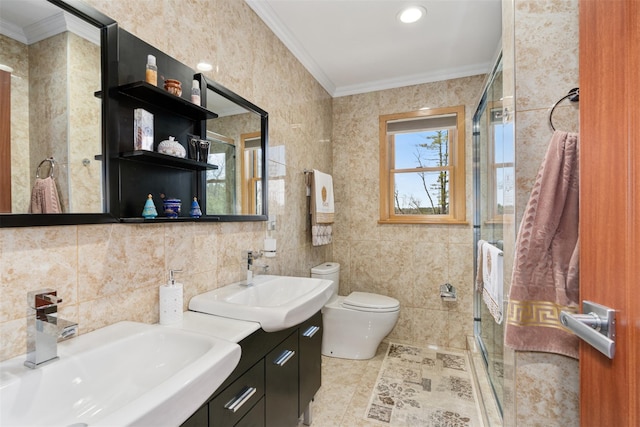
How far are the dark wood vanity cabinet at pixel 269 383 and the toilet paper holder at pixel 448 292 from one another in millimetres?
1451

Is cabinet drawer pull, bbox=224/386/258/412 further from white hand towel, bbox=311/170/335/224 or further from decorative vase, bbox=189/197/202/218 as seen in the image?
white hand towel, bbox=311/170/335/224

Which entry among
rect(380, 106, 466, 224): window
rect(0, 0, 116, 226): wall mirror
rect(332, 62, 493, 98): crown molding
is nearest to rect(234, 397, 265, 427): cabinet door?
rect(0, 0, 116, 226): wall mirror

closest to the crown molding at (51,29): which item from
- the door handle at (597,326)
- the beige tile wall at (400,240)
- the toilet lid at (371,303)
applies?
the door handle at (597,326)

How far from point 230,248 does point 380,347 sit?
186cm

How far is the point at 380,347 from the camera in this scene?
278cm

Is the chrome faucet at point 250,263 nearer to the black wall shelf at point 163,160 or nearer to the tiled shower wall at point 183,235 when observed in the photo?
the tiled shower wall at point 183,235

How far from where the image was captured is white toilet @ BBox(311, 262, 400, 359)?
241 centimetres

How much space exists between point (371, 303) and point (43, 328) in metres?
2.06

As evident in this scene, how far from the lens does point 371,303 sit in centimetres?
245

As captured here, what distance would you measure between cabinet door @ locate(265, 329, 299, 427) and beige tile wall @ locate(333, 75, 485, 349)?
165 centimetres

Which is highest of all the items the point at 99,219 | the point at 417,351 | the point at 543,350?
the point at 99,219

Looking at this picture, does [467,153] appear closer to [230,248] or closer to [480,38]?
[480,38]

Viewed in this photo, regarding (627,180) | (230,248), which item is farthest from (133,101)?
(627,180)

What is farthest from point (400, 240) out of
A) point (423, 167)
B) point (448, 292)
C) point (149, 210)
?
point (149, 210)
